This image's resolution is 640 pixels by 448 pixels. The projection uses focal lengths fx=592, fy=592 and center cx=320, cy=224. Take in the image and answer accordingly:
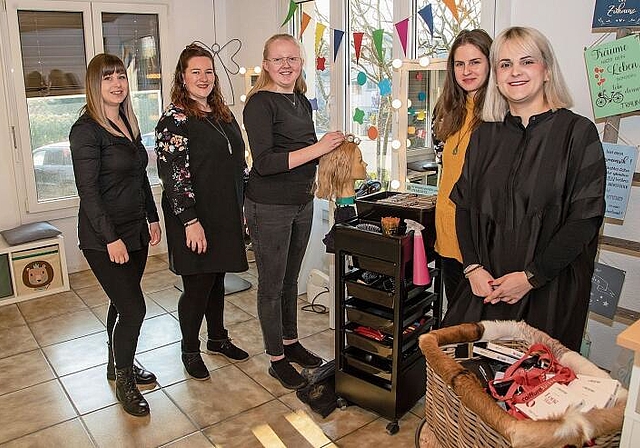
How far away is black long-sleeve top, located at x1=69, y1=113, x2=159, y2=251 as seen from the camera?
→ 231 cm

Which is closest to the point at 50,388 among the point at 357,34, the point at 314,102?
the point at 314,102

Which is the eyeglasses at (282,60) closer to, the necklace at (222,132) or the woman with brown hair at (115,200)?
the necklace at (222,132)

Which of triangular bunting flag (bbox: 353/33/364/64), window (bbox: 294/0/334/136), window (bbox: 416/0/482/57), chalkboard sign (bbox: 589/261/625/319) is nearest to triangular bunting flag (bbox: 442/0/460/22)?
window (bbox: 416/0/482/57)

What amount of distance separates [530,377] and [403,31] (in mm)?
2128

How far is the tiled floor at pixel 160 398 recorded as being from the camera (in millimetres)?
2391

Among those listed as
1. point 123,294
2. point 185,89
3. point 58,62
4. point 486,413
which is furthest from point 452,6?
point 58,62

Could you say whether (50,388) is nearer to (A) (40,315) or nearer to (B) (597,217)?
(A) (40,315)

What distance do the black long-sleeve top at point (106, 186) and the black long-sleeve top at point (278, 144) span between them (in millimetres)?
479

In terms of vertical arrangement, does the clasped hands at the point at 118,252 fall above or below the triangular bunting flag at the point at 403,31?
below

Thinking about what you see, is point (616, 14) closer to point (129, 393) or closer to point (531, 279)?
point (531, 279)

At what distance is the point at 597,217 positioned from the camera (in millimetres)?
1686

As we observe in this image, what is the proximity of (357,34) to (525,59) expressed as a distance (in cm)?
163

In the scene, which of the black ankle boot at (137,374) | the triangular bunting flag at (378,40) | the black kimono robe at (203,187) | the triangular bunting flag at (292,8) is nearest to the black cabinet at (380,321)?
the black kimono robe at (203,187)

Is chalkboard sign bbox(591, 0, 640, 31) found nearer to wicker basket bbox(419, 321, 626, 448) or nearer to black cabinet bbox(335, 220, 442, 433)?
black cabinet bbox(335, 220, 442, 433)
